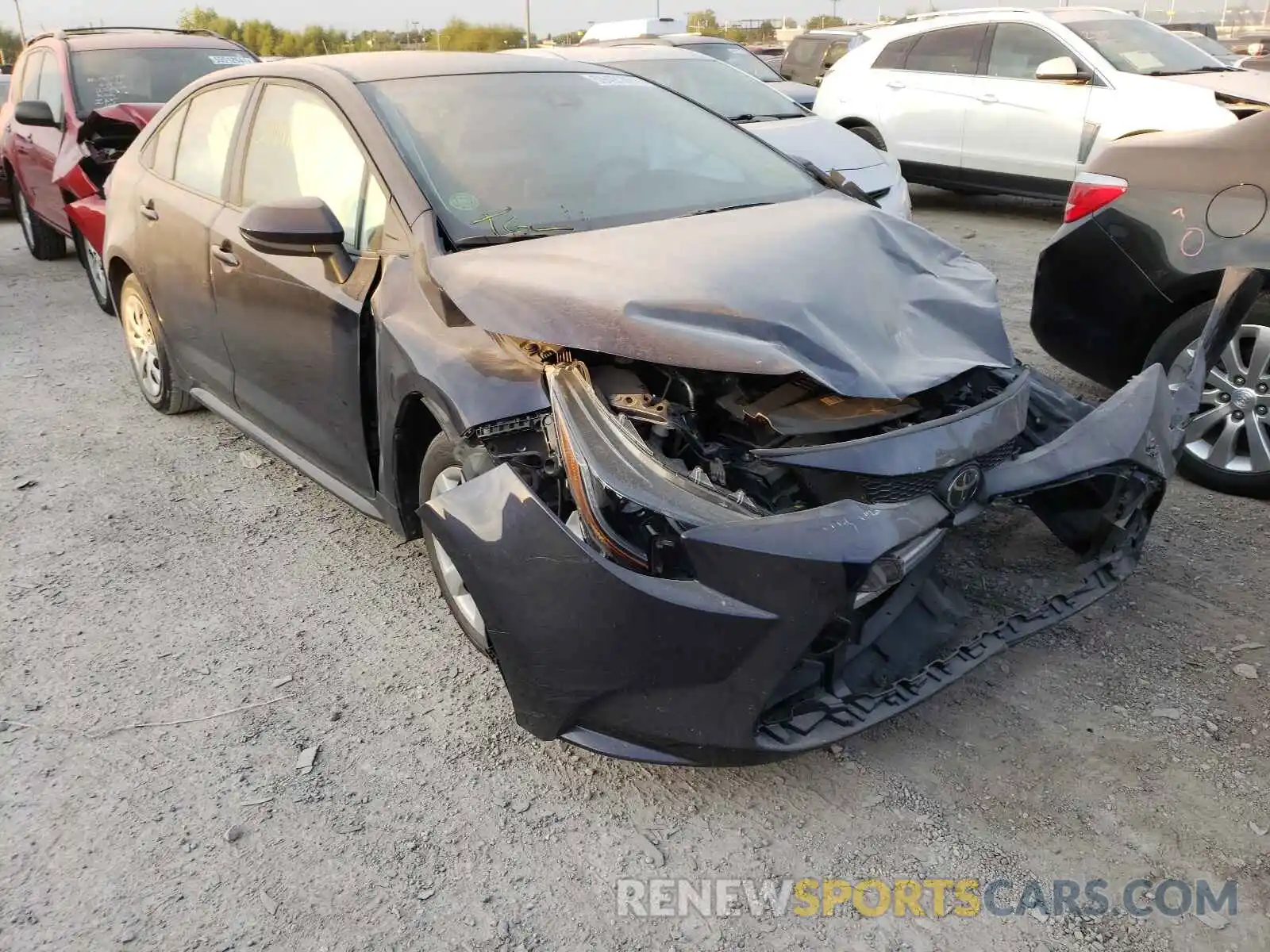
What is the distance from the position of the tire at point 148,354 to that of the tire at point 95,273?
6.22 feet

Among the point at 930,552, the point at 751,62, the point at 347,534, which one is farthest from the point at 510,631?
the point at 751,62

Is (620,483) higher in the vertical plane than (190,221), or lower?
lower

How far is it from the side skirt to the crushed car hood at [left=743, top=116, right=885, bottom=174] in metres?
4.06

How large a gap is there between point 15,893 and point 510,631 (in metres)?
1.26

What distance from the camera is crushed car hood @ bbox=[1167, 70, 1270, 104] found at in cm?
705

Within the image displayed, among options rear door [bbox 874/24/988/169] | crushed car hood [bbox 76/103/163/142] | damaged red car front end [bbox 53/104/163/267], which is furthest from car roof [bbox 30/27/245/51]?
rear door [bbox 874/24/988/169]

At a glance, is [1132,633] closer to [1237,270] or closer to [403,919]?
[1237,270]

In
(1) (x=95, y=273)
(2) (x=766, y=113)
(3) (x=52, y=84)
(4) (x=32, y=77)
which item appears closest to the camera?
(1) (x=95, y=273)

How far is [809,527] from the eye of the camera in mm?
2125

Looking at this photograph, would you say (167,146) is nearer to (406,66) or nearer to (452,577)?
(406,66)

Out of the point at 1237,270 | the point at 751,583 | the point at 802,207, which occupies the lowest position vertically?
the point at 751,583

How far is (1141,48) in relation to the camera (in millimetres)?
8383

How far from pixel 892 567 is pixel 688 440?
626mm

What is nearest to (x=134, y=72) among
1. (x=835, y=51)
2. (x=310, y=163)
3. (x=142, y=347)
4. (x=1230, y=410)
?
(x=142, y=347)
